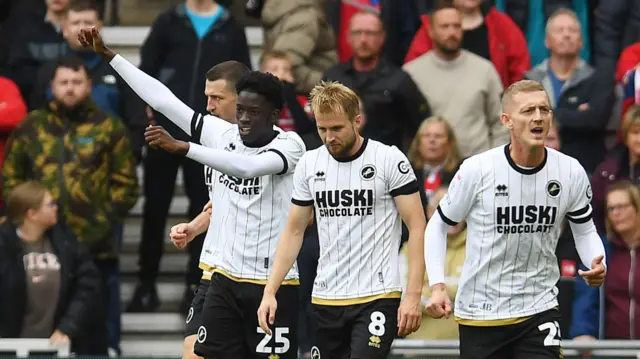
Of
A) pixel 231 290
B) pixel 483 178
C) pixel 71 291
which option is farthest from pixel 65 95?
pixel 483 178

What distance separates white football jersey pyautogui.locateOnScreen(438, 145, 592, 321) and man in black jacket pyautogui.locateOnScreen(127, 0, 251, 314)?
13.0ft

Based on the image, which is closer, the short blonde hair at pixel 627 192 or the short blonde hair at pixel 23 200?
the short blonde hair at pixel 627 192

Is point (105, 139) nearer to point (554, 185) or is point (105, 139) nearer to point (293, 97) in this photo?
point (293, 97)

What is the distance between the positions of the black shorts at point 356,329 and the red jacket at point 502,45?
417 centimetres

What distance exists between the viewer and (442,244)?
26.5ft

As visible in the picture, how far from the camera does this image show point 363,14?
1154 cm

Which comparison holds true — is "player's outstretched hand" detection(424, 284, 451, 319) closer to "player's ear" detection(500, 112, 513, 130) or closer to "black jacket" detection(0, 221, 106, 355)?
"player's ear" detection(500, 112, 513, 130)

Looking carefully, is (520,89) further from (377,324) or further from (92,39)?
(92,39)

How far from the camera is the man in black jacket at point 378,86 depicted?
11383mm

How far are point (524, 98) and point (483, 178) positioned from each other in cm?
45

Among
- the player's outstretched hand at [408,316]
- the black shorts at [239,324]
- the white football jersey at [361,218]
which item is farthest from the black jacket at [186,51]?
the player's outstretched hand at [408,316]

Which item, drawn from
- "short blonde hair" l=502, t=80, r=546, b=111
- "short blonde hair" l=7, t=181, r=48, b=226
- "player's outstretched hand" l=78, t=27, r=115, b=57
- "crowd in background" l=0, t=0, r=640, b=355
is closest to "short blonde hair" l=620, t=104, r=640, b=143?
"crowd in background" l=0, t=0, r=640, b=355

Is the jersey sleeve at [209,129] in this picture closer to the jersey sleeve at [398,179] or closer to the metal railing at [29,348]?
the jersey sleeve at [398,179]

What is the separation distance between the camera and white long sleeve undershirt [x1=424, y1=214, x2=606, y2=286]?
7.98m
